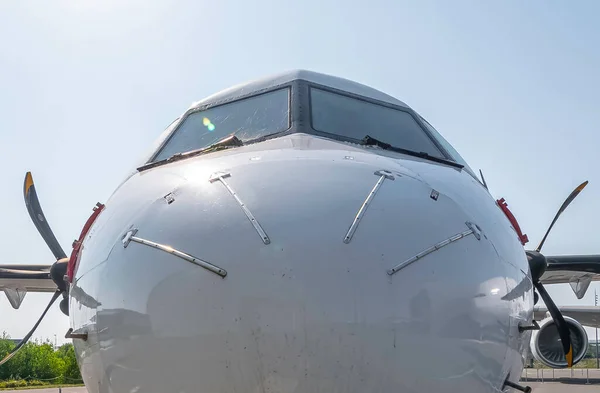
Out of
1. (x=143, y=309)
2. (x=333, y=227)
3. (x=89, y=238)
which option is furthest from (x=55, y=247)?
(x=333, y=227)

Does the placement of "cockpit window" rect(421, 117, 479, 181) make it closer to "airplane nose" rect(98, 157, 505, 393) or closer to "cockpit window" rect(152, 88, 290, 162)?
"cockpit window" rect(152, 88, 290, 162)

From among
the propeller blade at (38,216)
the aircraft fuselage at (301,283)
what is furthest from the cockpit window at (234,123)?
the propeller blade at (38,216)

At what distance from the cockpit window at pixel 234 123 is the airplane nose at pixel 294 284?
1.45 metres

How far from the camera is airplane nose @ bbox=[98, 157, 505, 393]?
105 inches

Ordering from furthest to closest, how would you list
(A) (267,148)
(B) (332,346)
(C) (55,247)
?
(C) (55,247)
(A) (267,148)
(B) (332,346)

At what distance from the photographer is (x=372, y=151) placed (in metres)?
4.20

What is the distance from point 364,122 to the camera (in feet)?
16.6

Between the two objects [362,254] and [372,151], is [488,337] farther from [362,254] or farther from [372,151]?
[372,151]

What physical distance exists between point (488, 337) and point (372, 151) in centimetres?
151

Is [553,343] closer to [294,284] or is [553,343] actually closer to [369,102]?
[369,102]

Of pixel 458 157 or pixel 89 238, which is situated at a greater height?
pixel 458 157

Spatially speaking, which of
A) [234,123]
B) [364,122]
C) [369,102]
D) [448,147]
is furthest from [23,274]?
[448,147]

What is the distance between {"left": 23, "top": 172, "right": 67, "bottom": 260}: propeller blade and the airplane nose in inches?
163

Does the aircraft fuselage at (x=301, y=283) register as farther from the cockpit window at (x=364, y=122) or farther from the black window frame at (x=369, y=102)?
the cockpit window at (x=364, y=122)
